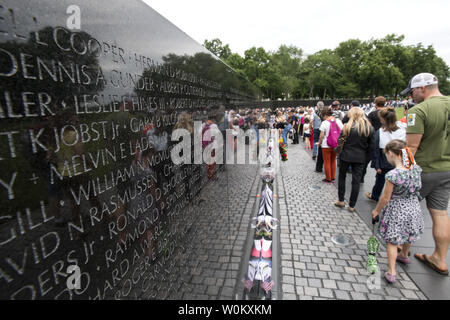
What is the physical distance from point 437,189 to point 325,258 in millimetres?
1761

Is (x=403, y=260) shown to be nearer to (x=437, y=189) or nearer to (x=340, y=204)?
(x=437, y=189)

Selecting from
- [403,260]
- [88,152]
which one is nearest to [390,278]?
[403,260]

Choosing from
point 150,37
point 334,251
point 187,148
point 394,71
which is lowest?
point 334,251

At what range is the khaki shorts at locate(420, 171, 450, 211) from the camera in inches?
114

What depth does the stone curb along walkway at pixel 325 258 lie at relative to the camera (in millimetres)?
2803

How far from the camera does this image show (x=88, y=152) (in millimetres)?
1443

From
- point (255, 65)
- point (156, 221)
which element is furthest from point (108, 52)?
point (255, 65)

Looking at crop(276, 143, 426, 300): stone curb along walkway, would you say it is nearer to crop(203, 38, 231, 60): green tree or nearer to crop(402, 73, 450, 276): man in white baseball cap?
crop(402, 73, 450, 276): man in white baseball cap

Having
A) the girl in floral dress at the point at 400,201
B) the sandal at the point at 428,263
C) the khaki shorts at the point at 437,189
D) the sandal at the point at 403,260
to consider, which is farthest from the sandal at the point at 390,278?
the khaki shorts at the point at 437,189

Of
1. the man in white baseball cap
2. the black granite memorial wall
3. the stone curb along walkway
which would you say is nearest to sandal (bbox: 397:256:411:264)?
the stone curb along walkway

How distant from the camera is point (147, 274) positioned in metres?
2.06
